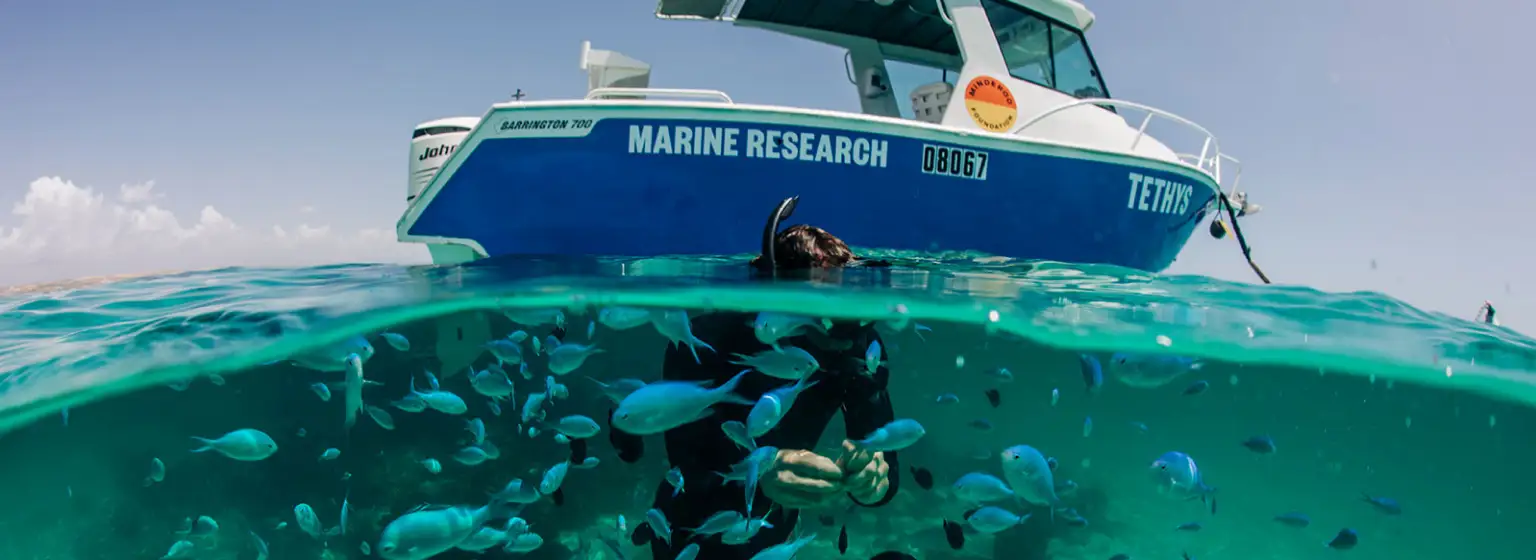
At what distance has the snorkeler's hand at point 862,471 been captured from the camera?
166 inches

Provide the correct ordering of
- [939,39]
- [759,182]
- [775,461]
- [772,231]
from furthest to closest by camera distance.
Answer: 1. [939,39]
2. [759,182]
3. [772,231]
4. [775,461]

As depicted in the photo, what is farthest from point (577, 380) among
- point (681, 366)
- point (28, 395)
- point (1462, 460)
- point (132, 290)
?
point (1462, 460)

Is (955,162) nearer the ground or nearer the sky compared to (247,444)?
nearer the sky

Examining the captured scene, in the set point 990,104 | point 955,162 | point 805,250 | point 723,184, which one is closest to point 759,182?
point 723,184

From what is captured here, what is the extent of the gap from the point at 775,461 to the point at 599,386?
176 inches

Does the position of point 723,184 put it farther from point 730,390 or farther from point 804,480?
point 804,480

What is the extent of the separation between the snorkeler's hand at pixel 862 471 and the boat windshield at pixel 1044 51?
19.8ft

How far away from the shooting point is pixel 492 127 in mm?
6414

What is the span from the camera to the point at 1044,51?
9.08 m

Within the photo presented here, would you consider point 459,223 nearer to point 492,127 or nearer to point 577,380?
point 492,127

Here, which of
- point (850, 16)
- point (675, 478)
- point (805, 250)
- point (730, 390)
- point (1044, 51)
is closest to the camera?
point (730, 390)

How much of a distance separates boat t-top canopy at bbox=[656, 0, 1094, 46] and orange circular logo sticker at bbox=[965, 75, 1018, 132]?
1837 millimetres

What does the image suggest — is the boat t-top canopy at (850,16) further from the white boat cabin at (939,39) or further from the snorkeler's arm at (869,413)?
the snorkeler's arm at (869,413)

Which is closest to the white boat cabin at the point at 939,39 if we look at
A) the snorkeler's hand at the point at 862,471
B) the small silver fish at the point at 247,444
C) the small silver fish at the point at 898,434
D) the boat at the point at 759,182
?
the boat at the point at 759,182
